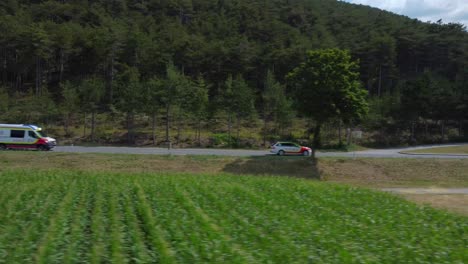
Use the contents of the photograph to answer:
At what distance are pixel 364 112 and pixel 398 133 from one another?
23596 mm

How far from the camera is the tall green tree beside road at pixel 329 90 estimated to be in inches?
1394

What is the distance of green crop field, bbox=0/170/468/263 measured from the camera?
7902 millimetres

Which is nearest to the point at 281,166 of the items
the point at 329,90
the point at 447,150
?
the point at 329,90

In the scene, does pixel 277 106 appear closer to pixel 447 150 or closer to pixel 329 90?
pixel 329 90

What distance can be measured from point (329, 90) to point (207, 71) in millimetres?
43007

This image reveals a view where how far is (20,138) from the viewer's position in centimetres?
3816

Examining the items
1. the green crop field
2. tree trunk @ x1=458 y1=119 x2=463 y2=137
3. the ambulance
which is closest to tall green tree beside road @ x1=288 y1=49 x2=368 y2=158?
the green crop field

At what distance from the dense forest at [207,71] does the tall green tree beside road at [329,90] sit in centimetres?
365

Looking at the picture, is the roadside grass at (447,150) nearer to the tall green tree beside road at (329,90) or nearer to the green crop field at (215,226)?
the tall green tree beside road at (329,90)

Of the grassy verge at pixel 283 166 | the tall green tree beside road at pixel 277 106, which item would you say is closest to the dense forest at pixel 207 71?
the tall green tree beside road at pixel 277 106

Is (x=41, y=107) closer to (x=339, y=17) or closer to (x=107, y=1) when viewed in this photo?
(x=107, y=1)

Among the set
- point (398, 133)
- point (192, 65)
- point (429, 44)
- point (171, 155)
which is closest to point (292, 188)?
point (171, 155)

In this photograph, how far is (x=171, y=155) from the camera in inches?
1417

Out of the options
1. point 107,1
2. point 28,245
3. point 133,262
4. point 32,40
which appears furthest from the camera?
point 107,1
